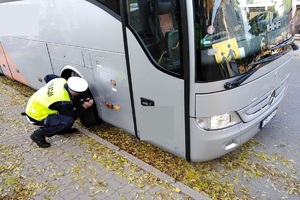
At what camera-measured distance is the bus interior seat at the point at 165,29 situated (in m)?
2.48

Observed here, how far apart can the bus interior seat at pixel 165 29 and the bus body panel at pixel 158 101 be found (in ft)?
0.69

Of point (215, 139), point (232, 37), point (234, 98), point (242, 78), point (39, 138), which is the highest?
point (232, 37)

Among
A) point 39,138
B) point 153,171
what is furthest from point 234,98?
point 39,138

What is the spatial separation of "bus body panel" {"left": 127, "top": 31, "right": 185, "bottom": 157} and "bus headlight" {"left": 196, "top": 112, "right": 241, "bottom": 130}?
225 mm

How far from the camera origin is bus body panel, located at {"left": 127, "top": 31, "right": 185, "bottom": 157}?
2.75 metres

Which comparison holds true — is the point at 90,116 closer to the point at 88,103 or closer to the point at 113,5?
the point at 88,103

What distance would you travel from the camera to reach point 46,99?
12.0 feet

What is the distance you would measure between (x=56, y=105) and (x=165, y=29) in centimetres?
203

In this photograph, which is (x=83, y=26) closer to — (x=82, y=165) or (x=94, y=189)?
(x=82, y=165)

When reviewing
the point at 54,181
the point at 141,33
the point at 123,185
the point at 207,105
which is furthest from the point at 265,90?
the point at 54,181

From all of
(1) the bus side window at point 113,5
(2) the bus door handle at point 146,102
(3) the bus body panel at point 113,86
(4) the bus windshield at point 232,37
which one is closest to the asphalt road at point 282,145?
(4) the bus windshield at point 232,37

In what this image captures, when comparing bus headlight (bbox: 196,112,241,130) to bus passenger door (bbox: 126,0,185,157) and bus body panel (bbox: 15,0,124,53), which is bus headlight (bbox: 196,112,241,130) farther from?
bus body panel (bbox: 15,0,124,53)

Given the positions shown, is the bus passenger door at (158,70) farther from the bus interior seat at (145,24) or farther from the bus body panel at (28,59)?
the bus body panel at (28,59)

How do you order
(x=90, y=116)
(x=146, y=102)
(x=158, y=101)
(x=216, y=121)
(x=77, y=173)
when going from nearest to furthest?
(x=216, y=121), (x=158, y=101), (x=146, y=102), (x=77, y=173), (x=90, y=116)
